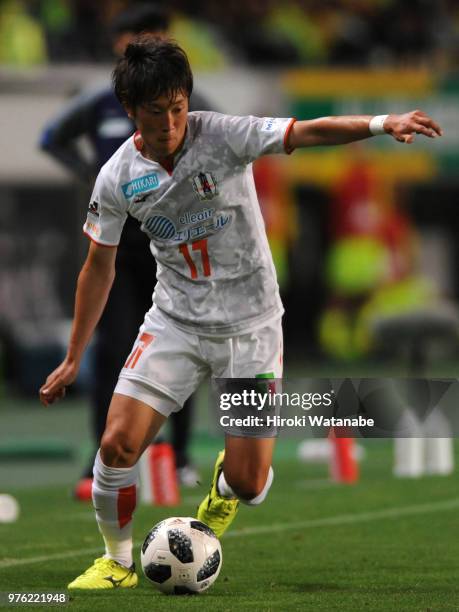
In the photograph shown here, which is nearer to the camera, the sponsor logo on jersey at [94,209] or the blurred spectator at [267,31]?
the sponsor logo on jersey at [94,209]

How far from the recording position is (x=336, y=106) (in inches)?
807

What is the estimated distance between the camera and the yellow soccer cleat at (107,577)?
18.0ft

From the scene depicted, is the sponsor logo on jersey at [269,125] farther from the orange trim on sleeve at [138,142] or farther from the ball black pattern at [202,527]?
the ball black pattern at [202,527]

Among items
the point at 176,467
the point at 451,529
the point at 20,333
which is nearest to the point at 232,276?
the point at 451,529

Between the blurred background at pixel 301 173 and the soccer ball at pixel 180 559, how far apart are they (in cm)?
1026

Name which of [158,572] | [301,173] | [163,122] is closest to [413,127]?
[163,122]

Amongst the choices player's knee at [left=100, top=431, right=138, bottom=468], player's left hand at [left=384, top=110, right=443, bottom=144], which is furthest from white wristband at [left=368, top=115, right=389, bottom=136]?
player's knee at [left=100, top=431, right=138, bottom=468]

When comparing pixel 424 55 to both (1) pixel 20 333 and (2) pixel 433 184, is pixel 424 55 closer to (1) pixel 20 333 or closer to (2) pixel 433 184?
(2) pixel 433 184

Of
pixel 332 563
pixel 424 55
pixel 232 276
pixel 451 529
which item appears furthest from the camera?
pixel 424 55

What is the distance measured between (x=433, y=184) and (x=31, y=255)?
6.76 meters

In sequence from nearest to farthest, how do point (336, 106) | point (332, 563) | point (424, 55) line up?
point (332, 563) → point (336, 106) → point (424, 55)

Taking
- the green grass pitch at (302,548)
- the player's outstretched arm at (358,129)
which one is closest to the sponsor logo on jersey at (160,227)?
the player's outstretched arm at (358,129)

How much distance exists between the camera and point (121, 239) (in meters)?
8.32

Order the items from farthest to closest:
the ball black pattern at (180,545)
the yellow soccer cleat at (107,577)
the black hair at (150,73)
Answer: the yellow soccer cleat at (107,577) → the ball black pattern at (180,545) → the black hair at (150,73)
